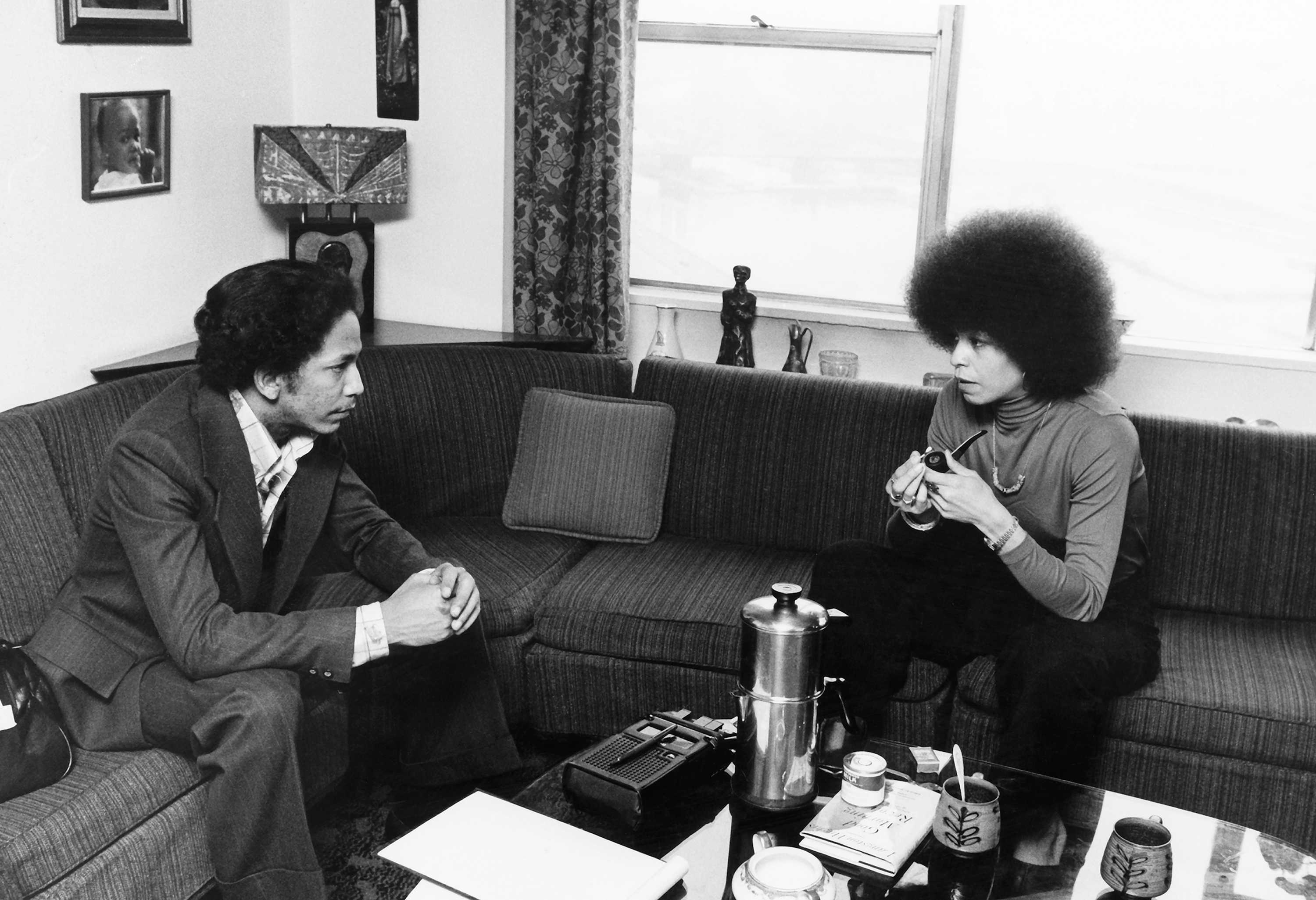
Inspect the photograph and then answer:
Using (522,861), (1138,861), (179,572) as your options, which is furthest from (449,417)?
(1138,861)

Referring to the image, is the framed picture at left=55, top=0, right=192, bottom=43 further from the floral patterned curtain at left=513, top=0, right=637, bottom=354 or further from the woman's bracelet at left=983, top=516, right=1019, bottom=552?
the woman's bracelet at left=983, top=516, right=1019, bottom=552

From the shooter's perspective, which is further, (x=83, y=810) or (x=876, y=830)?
(x=83, y=810)

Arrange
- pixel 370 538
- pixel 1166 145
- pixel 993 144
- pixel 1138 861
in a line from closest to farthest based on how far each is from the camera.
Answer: pixel 1138 861 < pixel 370 538 < pixel 1166 145 < pixel 993 144

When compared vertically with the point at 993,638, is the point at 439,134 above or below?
above

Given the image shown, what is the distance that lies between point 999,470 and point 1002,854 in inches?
36.5

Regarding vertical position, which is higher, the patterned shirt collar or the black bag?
the patterned shirt collar

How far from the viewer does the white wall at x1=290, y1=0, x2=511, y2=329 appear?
3.59 m

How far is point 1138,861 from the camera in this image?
1.50m

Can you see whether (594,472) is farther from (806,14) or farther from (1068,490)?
(806,14)

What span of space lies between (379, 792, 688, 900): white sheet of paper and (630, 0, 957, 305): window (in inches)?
91.0

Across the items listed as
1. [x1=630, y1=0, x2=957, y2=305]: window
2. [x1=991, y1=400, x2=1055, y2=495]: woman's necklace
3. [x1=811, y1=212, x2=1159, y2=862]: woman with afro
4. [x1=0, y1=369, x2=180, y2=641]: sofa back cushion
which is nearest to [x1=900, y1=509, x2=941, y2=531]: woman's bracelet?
[x1=811, y1=212, x2=1159, y2=862]: woman with afro

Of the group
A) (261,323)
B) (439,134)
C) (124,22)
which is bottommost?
(261,323)

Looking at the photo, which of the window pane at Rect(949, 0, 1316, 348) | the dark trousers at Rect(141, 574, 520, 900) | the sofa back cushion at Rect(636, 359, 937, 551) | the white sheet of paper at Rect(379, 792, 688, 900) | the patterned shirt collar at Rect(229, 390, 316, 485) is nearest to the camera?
the white sheet of paper at Rect(379, 792, 688, 900)

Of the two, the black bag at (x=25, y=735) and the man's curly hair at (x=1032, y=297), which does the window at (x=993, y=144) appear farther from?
the black bag at (x=25, y=735)
